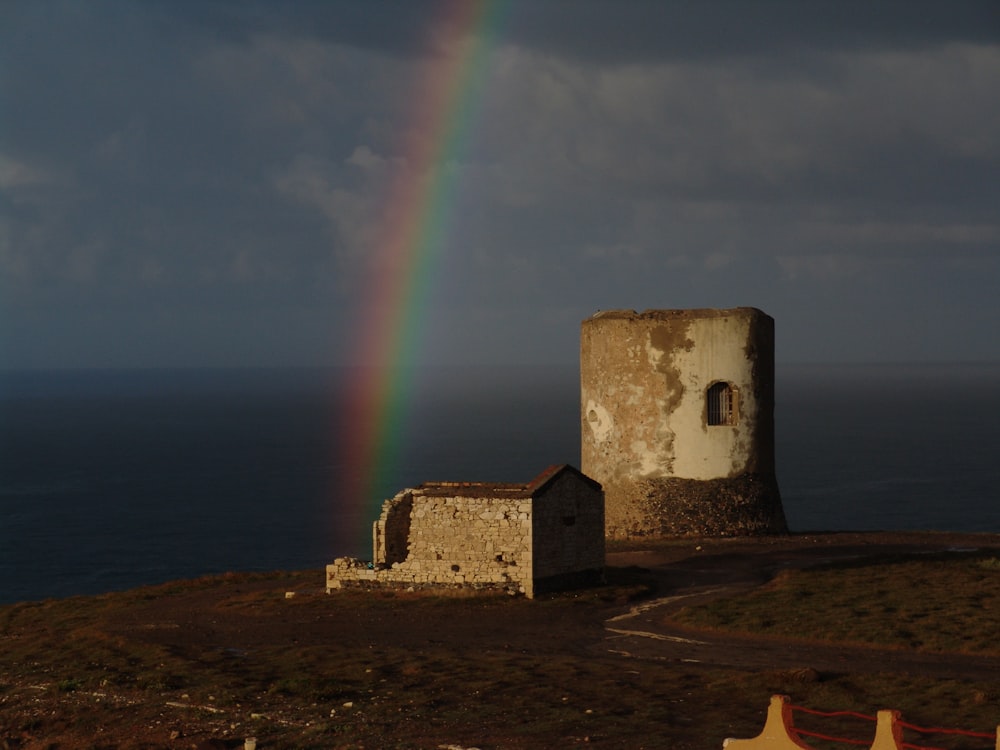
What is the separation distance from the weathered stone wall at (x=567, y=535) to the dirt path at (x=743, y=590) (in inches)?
66.0

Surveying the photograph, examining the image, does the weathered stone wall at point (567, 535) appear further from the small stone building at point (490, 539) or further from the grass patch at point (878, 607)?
the grass patch at point (878, 607)

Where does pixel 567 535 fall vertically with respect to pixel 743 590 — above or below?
above

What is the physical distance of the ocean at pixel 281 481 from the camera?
67625 millimetres

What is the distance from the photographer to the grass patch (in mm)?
22688

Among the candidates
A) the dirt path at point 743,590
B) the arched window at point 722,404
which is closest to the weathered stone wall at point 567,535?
the dirt path at point 743,590

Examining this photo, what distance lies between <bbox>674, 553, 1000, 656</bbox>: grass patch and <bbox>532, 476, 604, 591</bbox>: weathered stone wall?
11.4 feet

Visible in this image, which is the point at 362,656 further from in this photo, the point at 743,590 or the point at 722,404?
the point at 722,404

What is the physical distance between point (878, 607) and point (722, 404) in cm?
1444

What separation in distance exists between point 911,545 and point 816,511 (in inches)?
1812

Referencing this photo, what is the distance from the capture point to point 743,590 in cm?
2820

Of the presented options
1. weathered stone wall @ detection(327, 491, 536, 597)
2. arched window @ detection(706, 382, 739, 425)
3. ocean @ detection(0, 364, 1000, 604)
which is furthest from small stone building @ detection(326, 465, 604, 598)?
arched window @ detection(706, 382, 739, 425)

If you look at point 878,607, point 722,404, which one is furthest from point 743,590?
point 722,404

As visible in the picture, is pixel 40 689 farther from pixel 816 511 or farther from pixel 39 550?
pixel 816 511

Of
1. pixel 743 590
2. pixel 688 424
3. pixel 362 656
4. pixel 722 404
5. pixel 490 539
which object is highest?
pixel 722 404
